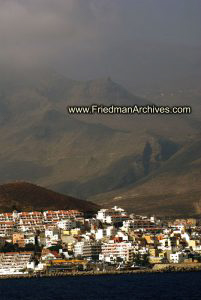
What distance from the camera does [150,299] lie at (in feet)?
598

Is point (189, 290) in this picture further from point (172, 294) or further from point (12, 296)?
point (12, 296)

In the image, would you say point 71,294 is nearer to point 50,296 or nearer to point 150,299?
point 50,296

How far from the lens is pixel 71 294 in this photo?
648ft

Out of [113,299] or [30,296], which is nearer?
[113,299]

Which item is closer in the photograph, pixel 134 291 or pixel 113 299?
pixel 113 299

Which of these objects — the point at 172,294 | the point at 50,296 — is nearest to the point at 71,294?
the point at 50,296

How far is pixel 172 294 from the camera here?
19125 centimetres

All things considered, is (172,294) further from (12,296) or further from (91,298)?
(12,296)

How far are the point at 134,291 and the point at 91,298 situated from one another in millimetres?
13017

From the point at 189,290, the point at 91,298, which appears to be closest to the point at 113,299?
the point at 91,298

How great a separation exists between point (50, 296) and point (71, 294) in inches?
190

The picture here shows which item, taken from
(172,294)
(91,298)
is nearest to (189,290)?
(172,294)

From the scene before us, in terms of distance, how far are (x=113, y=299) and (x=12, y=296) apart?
23.1 meters

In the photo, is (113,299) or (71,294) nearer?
(113,299)
